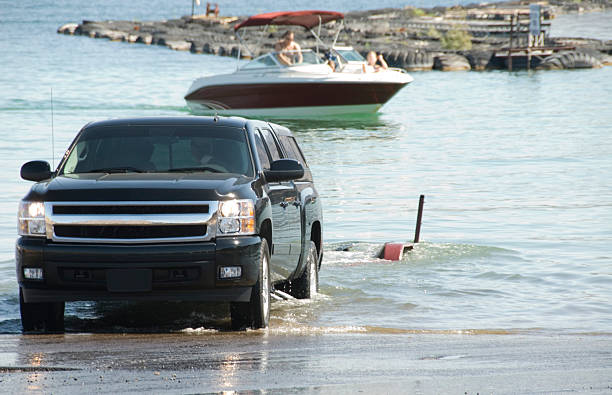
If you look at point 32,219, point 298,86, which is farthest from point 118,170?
point 298,86

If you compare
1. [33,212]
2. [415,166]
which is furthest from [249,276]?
[415,166]

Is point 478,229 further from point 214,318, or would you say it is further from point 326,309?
point 214,318

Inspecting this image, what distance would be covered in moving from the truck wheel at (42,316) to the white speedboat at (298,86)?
28.1 meters

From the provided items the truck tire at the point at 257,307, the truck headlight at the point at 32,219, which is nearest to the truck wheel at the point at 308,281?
the truck tire at the point at 257,307

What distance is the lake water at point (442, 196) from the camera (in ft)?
35.8

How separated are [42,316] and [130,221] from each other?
1188 millimetres

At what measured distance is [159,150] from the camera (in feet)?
29.9

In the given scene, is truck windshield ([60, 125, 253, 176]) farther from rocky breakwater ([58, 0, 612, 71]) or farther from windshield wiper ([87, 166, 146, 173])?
rocky breakwater ([58, 0, 612, 71])

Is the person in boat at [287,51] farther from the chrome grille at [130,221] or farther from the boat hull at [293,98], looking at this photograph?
the chrome grille at [130,221]

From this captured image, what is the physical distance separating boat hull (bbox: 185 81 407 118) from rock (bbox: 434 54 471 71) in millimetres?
27357

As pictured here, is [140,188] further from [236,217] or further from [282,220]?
[282,220]

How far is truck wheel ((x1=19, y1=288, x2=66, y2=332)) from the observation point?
27.8 ft

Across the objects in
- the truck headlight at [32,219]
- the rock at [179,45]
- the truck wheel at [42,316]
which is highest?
the truck headlight at [32,219]

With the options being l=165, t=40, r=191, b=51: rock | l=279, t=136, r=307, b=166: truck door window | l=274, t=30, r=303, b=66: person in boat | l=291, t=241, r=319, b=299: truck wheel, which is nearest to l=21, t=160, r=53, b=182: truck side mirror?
l=279, t=136, r=307, b=166: truck door window
